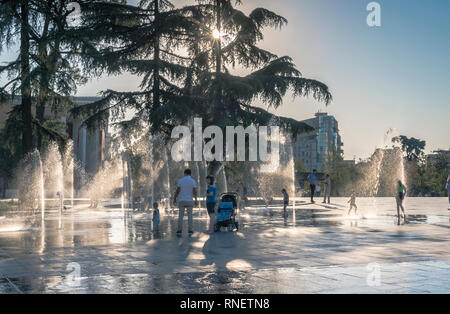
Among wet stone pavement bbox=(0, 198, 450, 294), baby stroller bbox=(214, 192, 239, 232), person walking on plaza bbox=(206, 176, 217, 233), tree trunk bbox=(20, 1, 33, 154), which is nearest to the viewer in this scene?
wet stone pavement bbox=(0, 198, 450, 294)

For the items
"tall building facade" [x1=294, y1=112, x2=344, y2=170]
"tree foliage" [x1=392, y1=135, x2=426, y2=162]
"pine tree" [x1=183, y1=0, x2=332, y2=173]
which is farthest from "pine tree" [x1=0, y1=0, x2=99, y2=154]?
"tall building facade" [x1=294, y1=112, x2=344, y2=170]

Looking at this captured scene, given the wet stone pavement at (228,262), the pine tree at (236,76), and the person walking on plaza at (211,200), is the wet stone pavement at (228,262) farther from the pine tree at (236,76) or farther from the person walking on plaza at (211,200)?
the pine tree at (236,76)

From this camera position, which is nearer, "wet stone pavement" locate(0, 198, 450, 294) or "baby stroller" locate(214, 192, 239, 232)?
"wet stone pavement" locate(0, 198, 450, 294)

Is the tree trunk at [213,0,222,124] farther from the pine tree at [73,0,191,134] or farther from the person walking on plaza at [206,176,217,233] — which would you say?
the person walking on plaza at [206,176,217,233]

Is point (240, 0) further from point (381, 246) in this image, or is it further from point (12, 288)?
point (12, 288)

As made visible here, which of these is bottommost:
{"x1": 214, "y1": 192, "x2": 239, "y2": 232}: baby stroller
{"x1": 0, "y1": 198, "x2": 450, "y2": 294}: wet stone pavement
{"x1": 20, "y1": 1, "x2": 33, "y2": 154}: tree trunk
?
{"x1": 0, "y1": 198, "x2": 450, "y2": 294}: wet stone pavement

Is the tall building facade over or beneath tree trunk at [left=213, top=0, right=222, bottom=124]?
over

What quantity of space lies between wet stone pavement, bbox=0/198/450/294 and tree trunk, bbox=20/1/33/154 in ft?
34.9

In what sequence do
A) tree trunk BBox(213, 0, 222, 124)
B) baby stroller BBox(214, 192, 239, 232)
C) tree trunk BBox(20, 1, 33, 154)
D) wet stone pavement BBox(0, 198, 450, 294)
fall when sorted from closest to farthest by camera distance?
wet stone pavement BBox(0, 198, 450, 294)
baby stroller BBox(214, 192, 239, 232)
tree trunk BBox(20, 1, 33, 154)
tree trunk BBox(213, 0, 222, 124)

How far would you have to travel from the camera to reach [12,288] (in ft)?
20.8

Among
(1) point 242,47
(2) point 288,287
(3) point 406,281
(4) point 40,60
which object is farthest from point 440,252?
(4) point 40,60

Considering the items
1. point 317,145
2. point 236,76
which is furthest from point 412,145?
point 236,76

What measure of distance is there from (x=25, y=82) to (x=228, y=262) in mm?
17528

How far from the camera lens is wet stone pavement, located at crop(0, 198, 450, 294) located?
6453mm
